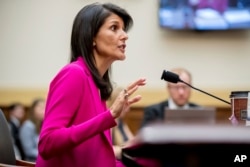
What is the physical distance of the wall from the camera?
6.82 metres

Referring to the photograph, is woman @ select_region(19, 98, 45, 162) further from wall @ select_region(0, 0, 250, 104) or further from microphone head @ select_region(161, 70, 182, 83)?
microphone head @ select_region(161, 70, 182, 83)

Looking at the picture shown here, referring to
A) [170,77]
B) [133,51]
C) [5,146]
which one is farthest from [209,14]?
[5,146]

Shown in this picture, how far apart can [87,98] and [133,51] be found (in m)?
5.09

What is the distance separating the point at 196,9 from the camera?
6609 millimetres

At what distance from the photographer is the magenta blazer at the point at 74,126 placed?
1.67 meters

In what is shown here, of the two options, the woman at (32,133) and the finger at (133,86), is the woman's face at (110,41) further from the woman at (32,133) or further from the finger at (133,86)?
the woman at (32,133)

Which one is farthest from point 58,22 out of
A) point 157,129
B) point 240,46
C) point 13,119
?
point 157,129

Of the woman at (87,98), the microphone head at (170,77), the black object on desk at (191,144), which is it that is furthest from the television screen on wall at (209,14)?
the black object on desk at (191,144)

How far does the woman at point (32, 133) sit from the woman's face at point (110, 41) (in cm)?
374

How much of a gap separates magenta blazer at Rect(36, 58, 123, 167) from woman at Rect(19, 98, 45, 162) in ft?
12.5

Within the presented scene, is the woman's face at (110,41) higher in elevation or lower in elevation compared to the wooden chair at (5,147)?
higher

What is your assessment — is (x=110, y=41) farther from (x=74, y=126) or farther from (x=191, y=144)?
(x=191, y=144)

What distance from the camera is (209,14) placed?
662 cm

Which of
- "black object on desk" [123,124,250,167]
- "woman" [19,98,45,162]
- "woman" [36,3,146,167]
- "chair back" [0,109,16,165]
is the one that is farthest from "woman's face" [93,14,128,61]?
"woman" [19,98,45,162]
